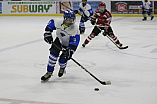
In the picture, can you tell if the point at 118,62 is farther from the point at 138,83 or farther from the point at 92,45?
the point at 92,45

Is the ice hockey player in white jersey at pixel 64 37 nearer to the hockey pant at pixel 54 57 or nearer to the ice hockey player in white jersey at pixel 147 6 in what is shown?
the hockey pant at pixel 54 57

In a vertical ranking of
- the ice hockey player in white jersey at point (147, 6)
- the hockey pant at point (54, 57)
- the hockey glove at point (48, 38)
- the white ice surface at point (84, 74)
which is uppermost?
the ice hockey player in white jersey at point (147, 6)

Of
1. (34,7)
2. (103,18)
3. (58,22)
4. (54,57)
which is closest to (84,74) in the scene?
(54,57)

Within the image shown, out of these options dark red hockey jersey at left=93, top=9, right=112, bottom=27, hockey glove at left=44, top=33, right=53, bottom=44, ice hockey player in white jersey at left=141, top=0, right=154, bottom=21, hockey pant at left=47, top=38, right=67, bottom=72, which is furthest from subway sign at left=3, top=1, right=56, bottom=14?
hockey glove at left=44, top=33, right=53, bottom=44

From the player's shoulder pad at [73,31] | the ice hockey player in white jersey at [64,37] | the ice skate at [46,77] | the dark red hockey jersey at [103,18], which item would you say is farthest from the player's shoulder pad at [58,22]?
the dark red hockey jersey at [103,18]

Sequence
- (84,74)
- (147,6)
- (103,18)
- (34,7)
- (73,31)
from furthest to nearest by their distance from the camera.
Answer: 1. (34,7)
2. (147,6)
3. (103,18)
4. (84,74)
5. (73,31)

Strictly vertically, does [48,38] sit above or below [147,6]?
below

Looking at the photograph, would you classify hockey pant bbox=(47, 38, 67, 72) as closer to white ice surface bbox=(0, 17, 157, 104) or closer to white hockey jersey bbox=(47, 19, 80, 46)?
white hockey jersey bbox=(47, 19, 80, 46)

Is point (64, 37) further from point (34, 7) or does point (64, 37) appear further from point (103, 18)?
point (34, 7)

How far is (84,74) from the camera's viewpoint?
5.58m

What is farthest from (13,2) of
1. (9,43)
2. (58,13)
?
(9,43)

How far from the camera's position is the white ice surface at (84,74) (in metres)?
4.30

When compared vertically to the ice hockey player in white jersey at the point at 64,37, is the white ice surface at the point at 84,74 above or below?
below

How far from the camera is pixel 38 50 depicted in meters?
7.97
